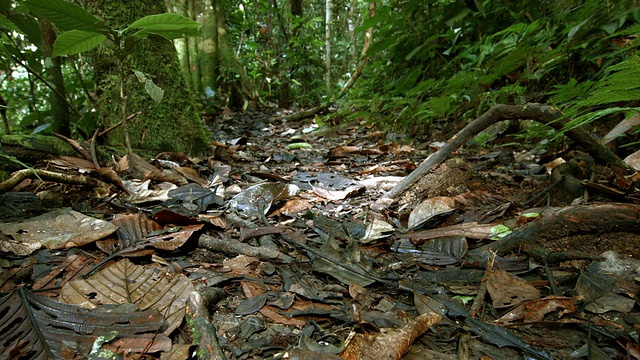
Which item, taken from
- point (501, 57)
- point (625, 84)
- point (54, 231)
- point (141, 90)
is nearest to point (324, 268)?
point (54, 231)

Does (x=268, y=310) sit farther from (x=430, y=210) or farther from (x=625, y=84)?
(x=625, y=84)

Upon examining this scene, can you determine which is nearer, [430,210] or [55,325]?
[55,325]

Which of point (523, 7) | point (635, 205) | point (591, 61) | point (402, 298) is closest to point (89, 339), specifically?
point (402, 298)

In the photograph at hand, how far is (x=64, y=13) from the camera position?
1.78 meters

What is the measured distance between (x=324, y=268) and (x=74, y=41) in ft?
5.51

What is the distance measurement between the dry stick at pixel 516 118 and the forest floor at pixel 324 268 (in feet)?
0.23

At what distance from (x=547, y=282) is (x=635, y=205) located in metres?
0.60

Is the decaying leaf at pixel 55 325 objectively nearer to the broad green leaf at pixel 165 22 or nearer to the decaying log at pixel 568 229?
the decaying log at pixel 568 229

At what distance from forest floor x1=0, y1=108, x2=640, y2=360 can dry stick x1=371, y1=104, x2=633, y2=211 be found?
7 centimetres

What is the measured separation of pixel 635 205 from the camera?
5.24ft

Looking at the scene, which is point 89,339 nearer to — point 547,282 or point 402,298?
point 402,298

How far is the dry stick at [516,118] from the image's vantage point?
2094 mm

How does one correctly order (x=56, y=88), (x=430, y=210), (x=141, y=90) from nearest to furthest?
(x=430, y=210)
(x=56, y=88)
(x=141, y=90)

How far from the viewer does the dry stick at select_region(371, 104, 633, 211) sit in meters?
2.09
